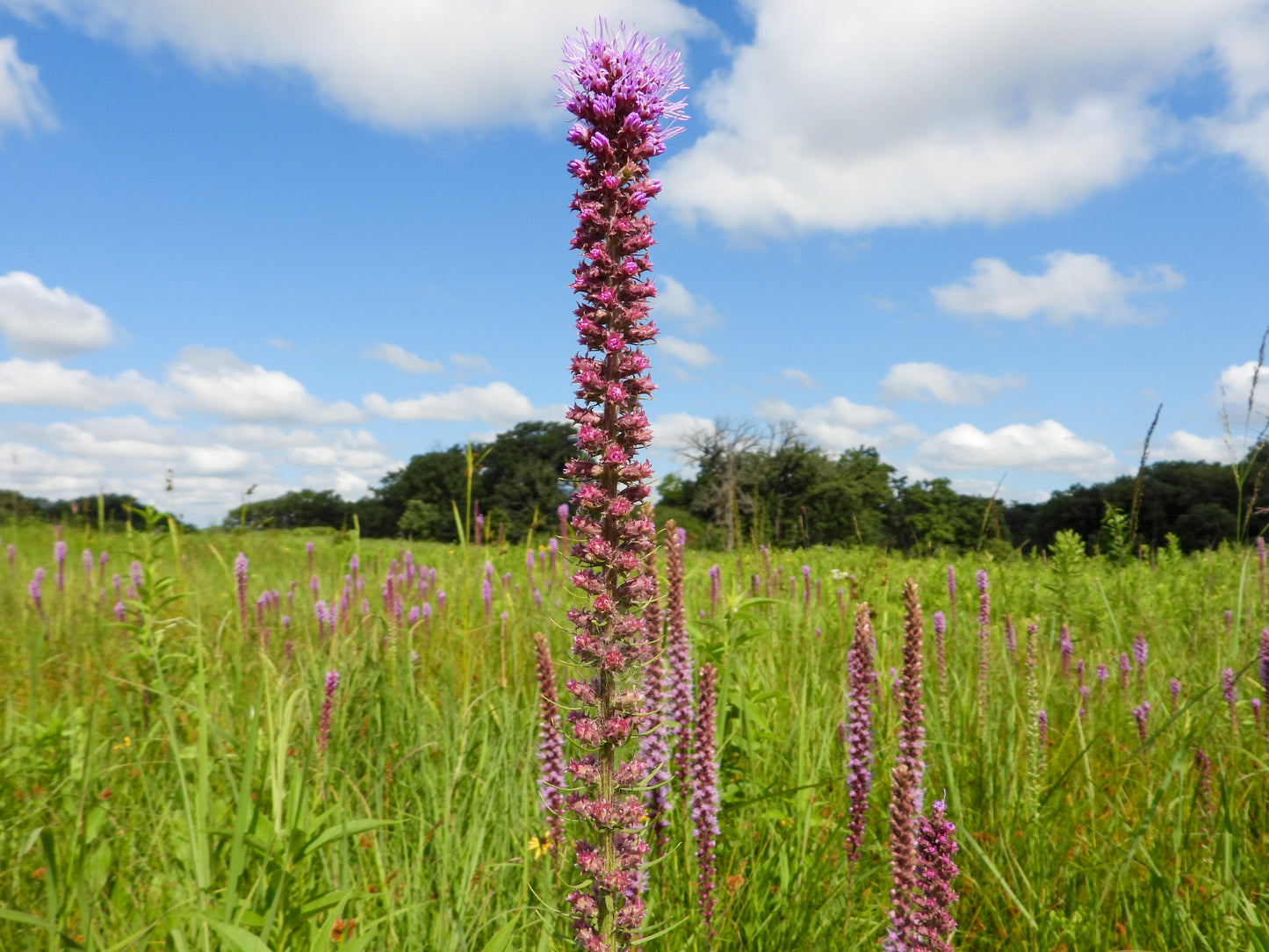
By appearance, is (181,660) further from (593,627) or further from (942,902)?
(942,902)

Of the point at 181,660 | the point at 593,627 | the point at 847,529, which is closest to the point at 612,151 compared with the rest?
the point at 593,627

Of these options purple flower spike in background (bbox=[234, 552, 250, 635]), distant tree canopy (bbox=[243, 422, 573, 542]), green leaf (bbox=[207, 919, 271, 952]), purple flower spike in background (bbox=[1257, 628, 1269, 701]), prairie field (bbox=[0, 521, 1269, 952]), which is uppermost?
distant tree canopy (bbox=[243, 422, 573, 542])

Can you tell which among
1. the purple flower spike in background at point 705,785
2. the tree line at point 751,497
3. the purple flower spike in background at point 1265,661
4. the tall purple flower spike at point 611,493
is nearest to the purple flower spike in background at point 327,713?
the purple flower spike in background at point 705,785

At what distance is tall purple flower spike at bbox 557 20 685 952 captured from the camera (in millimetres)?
1813

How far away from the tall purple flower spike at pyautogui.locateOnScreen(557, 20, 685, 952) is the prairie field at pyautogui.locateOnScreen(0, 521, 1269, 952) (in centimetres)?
21

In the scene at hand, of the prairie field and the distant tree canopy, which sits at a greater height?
the distant tree canopy

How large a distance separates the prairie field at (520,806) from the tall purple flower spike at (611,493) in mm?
206

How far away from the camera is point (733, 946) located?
2752 millimetres

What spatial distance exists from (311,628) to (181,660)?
8.97ft

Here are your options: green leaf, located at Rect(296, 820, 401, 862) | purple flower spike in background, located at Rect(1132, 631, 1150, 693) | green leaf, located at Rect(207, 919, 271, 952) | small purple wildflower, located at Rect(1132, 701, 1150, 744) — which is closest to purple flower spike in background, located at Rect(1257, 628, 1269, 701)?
small purple wildflower, located at Rect(1132, 701, 1150, 744)

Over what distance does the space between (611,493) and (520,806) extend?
244 centimetres

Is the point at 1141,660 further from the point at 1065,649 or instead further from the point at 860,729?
the point at 860,729

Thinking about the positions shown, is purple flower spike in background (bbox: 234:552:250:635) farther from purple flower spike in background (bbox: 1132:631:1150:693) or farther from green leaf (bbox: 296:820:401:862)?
purple flower spike in background (bbox: 1132:631:1150:693)

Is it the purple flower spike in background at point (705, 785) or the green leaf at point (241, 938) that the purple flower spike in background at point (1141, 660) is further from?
the green leaf at point (241, 938)
